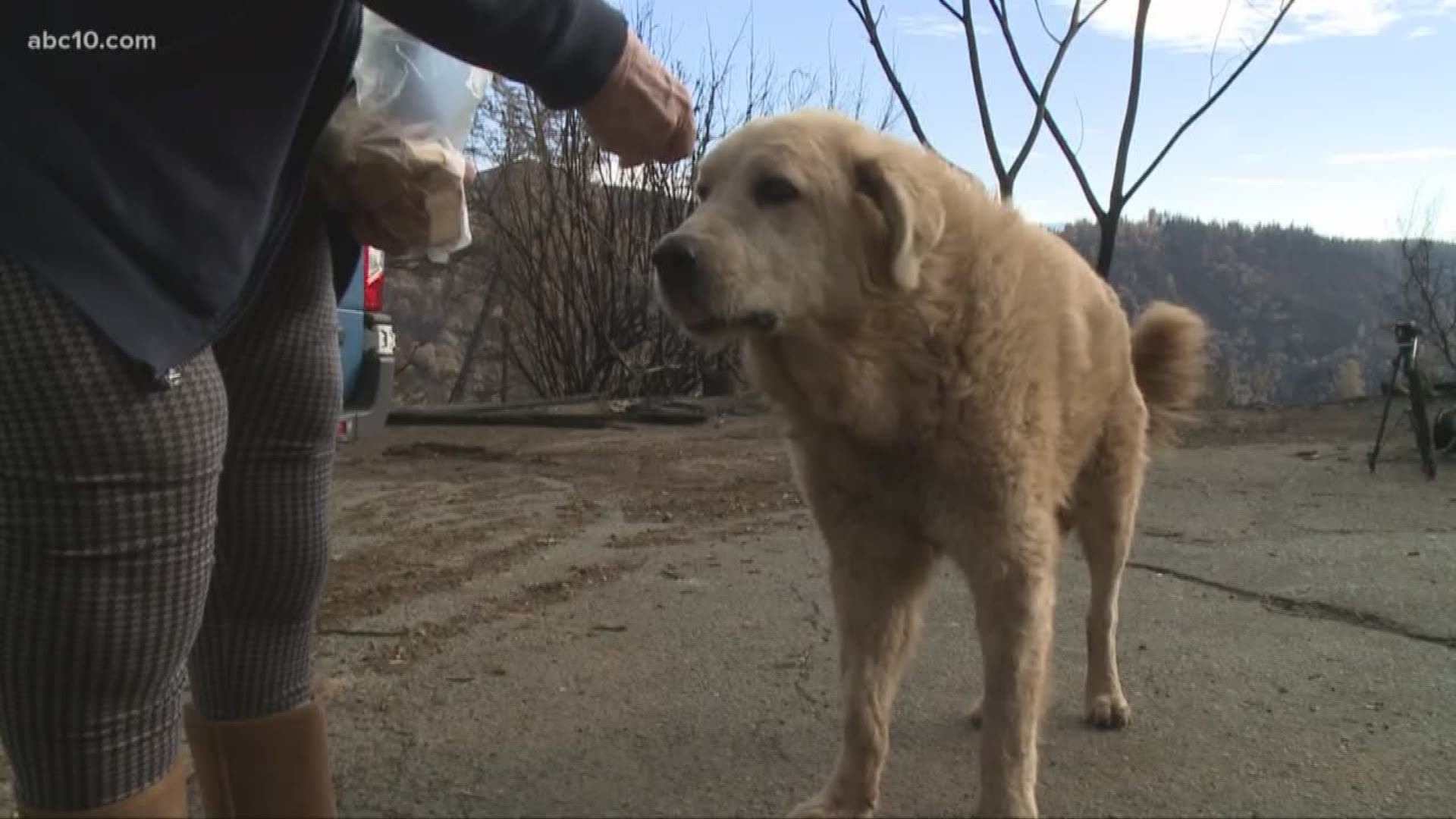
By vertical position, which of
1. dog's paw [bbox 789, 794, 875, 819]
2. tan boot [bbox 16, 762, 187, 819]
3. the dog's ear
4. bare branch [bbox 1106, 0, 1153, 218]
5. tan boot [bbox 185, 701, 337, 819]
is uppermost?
bare branch [bbox 1106, 0, 1153, 218]

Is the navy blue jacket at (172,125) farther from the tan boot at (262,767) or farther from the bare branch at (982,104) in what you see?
the bare branch at (982,104)

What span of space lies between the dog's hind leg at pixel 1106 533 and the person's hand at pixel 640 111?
165 cm

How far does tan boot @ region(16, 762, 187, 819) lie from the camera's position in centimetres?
106

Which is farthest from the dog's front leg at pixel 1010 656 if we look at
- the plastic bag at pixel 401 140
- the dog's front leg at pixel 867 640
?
the plastic bag at pixel 401 140

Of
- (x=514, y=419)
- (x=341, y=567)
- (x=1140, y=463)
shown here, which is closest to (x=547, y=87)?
(x=1140, y=463)

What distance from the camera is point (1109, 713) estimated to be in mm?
2645

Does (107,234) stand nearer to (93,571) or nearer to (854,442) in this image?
(93,571)

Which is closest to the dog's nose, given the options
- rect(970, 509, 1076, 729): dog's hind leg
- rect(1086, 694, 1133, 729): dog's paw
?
rect(970, 509, 1076, 729): dog's hind leg

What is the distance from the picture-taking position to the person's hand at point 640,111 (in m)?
1.32

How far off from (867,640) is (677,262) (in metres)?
0.82

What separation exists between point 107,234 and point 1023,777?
171 cm

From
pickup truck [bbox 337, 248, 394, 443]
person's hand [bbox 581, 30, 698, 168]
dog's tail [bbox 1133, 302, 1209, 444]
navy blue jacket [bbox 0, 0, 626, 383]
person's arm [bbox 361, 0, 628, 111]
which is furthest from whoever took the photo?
pickup truck [bbox 337, 248, 394, 443]

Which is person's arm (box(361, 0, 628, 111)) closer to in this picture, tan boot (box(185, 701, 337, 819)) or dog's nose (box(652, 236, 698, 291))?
dog's nose (box(652, 236, 698, 291))

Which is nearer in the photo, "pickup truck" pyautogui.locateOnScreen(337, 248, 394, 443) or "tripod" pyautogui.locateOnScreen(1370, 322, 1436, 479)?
"pickup truck" pyautogui.locateOnScreen(337, 248, 394, 443)
